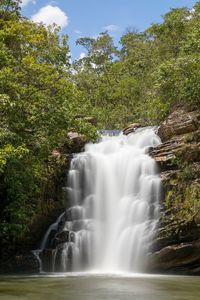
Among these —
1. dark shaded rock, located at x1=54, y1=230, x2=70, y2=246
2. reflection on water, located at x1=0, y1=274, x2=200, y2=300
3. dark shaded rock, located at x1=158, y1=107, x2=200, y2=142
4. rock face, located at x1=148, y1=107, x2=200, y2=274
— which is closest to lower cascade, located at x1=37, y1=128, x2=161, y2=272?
dark shaded rock, located at x1=54, y1=230, x2=70, y2=246

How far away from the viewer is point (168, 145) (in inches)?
735

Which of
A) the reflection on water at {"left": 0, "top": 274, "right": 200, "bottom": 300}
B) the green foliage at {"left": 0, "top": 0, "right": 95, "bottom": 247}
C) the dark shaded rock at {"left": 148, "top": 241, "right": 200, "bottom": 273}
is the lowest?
the reflection on water at {"left": 0, "top": 274, "right": 200, "bottom": 300}

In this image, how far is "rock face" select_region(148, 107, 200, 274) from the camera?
15.1 metres

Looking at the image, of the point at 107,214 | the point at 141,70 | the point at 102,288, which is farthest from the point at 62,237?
the point at 141,70

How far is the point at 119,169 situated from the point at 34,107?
5.35m

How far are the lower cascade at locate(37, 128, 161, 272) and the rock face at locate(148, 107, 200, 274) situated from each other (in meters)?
0.42

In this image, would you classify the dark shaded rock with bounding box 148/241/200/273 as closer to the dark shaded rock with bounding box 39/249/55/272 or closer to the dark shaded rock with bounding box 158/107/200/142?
the dark shaded rock with bounding box 39/249/55/272

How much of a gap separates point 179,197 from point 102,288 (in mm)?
6256

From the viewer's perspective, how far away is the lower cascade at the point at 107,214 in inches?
639

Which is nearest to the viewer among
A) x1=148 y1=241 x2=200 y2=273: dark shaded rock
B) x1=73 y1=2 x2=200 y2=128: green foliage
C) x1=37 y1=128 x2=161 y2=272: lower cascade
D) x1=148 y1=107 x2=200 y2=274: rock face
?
x1=148 y1=241 x2=200 y2=273: dark shaded rock

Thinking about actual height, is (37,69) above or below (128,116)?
below

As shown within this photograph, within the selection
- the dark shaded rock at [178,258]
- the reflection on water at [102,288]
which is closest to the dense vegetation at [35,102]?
the reflection on water at [102,288]

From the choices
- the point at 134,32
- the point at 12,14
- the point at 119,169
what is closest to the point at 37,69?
the point at 12,14

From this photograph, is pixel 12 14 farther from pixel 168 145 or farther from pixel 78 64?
pixel 78 64
